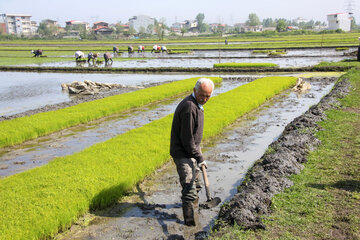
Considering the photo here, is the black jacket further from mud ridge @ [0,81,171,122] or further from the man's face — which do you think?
mud ridge @ [0,81,171,122]

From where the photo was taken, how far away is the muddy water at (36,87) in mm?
15859

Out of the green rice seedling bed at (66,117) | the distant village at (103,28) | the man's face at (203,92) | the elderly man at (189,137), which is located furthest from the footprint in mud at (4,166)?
the distant village at (103,28)

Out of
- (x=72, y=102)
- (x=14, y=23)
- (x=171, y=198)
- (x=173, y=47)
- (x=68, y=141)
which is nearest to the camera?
(x=171, y=198)

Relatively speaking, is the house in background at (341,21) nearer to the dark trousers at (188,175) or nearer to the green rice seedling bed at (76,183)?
the green rice seedling bed at (76,183)

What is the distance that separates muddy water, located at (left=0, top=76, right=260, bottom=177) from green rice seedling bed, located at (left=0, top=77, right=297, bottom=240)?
1251 mm

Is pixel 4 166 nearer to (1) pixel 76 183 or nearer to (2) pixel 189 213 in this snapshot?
(1) pixel 76 183

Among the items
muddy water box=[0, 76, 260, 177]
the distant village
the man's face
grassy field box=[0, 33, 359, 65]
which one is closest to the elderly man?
the man's face

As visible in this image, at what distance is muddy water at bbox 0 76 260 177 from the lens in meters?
8.23

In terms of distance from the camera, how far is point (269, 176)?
19.3 feet

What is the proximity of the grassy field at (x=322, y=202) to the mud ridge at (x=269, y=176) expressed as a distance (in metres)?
0.13

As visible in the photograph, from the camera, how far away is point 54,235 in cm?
482

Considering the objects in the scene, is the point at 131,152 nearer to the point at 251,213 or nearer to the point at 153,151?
the point at 153,151

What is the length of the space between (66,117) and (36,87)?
10721 millimetres

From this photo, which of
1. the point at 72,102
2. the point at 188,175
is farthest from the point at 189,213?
the point at 72,102
